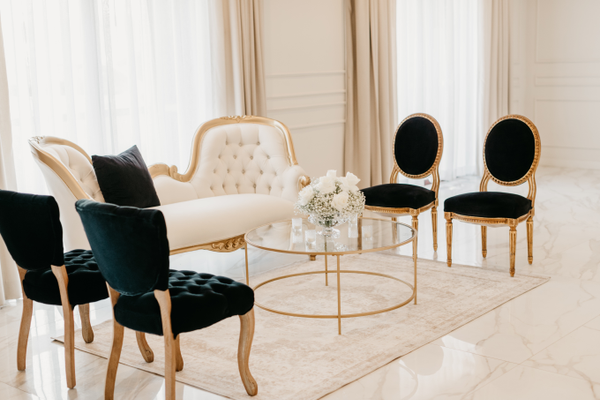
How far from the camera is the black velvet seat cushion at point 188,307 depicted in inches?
101

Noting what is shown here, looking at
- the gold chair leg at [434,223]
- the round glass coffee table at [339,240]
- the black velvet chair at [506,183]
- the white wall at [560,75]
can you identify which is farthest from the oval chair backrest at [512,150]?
the white wall at [560,75]

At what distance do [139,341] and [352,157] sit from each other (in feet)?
13.2

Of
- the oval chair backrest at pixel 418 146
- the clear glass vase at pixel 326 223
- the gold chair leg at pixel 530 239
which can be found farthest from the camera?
the oval chair backrest at pixel 418 146

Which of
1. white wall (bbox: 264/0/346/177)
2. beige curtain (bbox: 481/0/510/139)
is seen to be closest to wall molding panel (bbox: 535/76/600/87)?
beige curtain (bbox: 481/0/510/139)

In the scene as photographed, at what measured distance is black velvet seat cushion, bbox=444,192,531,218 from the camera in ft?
14.2

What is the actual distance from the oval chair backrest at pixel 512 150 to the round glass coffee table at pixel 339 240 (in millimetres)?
1214

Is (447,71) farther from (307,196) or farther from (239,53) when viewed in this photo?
(307,196)

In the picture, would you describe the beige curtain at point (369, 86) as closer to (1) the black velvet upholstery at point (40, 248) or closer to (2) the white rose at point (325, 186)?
(2) the white rose at point (325, 186)

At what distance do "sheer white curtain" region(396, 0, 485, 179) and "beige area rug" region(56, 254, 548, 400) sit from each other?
3.55 m

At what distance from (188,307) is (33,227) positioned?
887 mm

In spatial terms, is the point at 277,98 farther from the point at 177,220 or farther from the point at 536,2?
the point at 536,2

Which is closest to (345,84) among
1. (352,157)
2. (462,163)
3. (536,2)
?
(352,157)

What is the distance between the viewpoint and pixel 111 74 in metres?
4.72

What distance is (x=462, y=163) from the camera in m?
8.73
